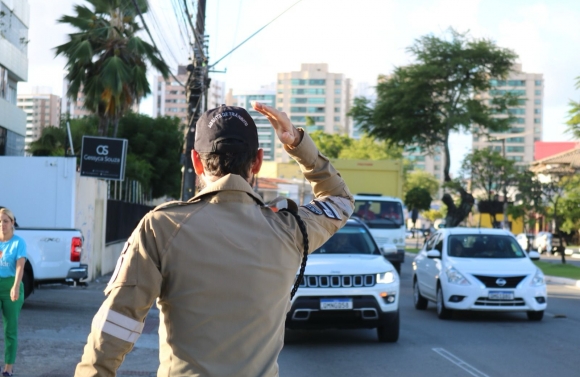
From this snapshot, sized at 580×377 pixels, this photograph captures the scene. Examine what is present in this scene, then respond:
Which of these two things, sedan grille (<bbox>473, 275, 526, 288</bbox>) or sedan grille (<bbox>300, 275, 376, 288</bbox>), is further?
Answer: sedan grille (<bbox>473, 275, 526, 288</bbox>)

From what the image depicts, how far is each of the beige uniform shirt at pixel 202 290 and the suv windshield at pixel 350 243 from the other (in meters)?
9.94

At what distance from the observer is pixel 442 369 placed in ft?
31.0

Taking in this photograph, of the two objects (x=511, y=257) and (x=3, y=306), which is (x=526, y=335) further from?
(x=3, y=306)

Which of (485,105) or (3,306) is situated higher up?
(485,105)

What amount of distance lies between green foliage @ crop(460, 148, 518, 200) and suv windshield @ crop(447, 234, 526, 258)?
2578cm

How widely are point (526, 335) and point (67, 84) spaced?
21.4 m

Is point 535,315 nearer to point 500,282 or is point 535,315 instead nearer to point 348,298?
point 500,282

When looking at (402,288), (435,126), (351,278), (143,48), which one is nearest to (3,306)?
(351,278)

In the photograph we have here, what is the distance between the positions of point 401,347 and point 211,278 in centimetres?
904

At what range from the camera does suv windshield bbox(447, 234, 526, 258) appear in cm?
1530

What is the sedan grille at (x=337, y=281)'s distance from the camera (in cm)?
1126

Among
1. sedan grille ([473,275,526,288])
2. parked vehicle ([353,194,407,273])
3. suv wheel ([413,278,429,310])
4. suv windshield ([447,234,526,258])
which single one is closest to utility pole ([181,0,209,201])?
parked vehicle ([353,194,407,273])

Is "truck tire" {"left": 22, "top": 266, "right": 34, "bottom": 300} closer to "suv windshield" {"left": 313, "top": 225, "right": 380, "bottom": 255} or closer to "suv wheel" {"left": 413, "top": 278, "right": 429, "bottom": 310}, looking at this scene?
"suv windshield" {"left": 313, "top": 225, "right": 380, "bottom": 255}

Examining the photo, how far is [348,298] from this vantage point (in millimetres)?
11133
